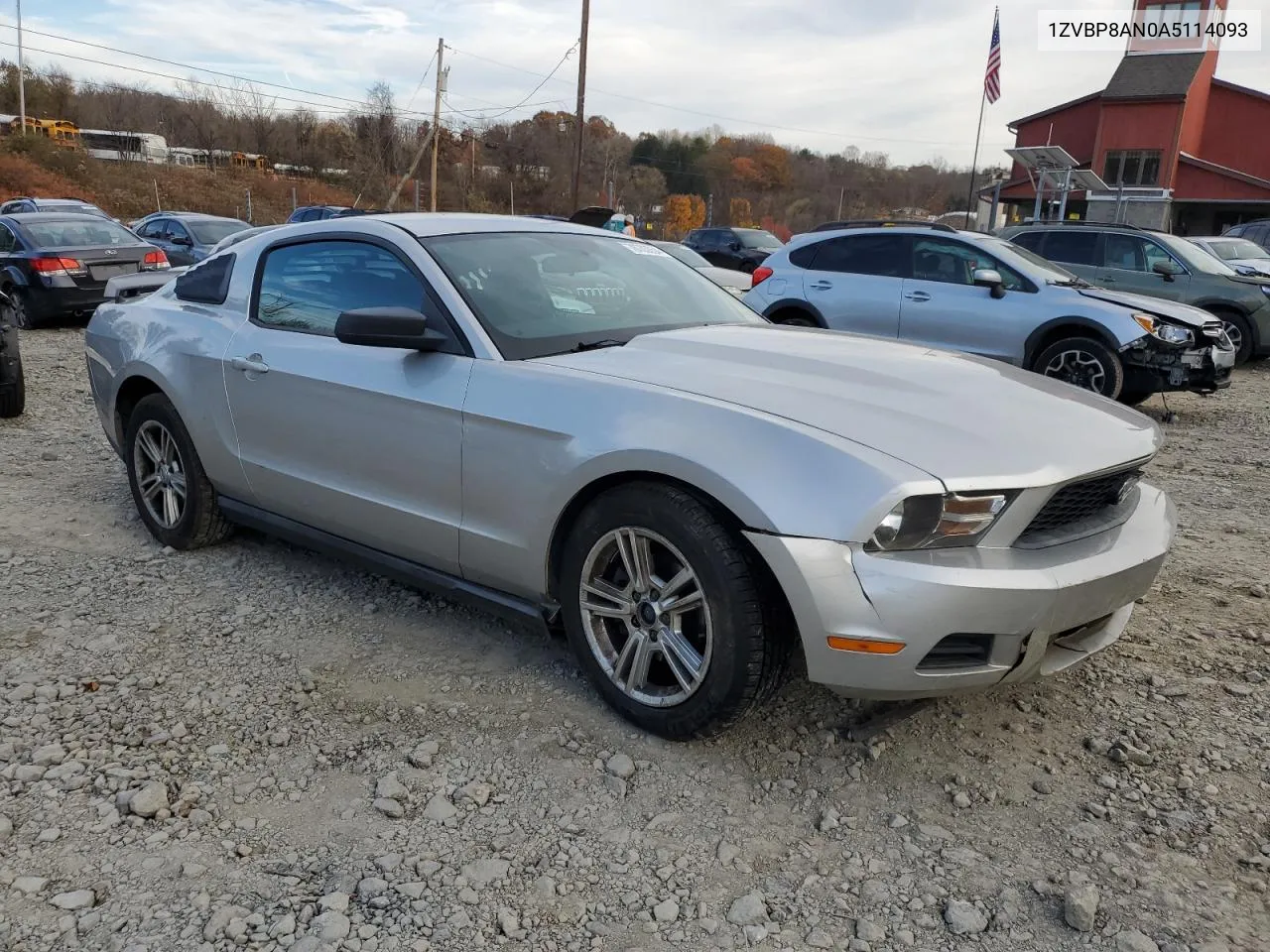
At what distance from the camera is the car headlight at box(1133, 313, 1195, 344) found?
26.6 ft

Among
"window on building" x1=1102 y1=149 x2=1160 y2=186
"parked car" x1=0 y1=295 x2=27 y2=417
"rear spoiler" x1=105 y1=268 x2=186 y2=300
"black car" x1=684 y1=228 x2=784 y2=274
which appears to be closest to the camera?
"rear spoiler" x1=105 y1=268 x2=186 y2=300

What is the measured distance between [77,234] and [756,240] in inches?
669

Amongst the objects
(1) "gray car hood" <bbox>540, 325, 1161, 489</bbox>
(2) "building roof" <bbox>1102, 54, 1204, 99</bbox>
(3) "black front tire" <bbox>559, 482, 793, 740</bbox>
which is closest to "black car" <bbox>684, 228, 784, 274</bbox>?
(2) "building roof" <bbox>1102, 54, 1204, 99</bbox>

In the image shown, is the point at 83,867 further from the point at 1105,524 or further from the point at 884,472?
the point at 1105,524

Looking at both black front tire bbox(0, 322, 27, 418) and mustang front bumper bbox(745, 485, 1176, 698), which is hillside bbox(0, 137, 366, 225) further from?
mustang front bumper bbox(745, 485, 1176, 698)

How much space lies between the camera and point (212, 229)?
16.4 meters

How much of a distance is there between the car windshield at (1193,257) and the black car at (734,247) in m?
13.6

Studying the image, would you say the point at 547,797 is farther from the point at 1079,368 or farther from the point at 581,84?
the point at 581,84

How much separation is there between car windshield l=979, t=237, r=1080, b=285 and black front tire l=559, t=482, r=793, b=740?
6.96 m

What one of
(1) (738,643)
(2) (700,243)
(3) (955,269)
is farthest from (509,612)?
(2) (700,243)

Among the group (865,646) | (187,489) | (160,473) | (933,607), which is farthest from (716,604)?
(160,473)

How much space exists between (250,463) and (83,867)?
1921 mm

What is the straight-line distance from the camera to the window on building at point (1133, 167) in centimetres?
3775

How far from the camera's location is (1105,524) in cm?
287
